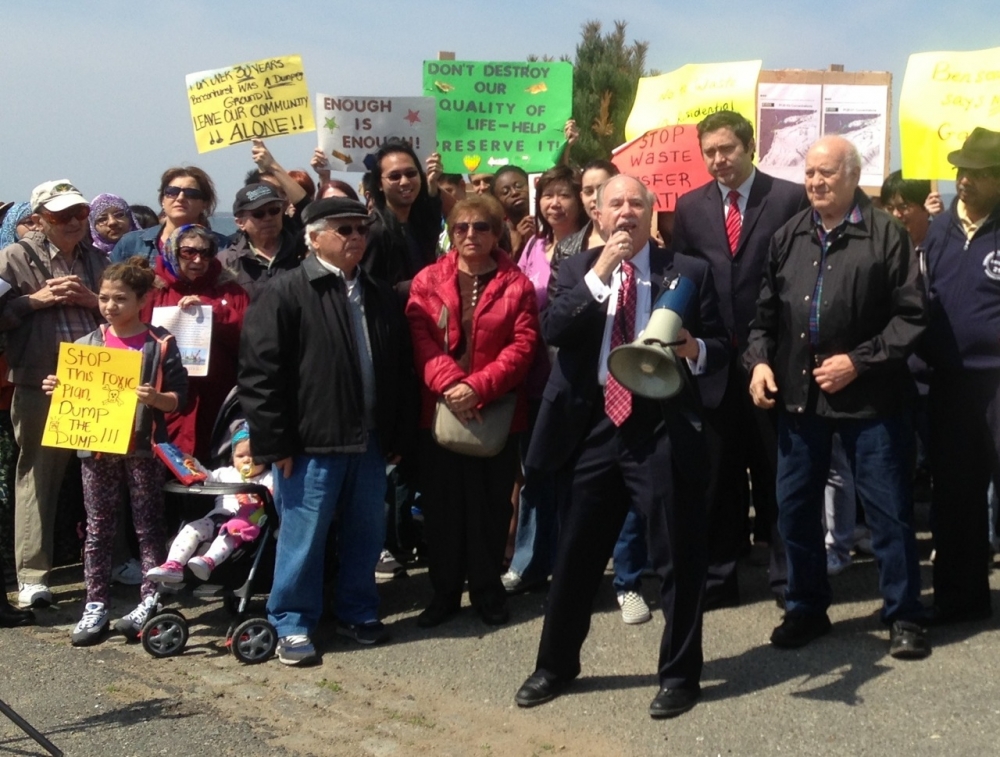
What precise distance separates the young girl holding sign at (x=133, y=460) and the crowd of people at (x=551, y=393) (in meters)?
0.01

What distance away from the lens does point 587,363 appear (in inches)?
204

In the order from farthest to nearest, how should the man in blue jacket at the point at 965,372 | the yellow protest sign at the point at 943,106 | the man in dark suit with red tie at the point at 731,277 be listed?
the yellow protest sign at the point at 943,106 → the man in dark suit with red tie at the point at 731,277 → the man in blue jacket at the point at 965,372

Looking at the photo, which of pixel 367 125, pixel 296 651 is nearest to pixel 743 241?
pixel 296 651

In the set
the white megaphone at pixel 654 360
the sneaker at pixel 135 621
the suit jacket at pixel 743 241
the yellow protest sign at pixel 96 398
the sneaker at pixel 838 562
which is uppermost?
the suit jacket at pixel 743 241

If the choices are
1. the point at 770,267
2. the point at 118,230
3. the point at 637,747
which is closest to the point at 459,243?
the point at 770,267

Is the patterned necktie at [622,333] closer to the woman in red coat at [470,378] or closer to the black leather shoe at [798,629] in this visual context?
the woman in red coat at [470,378]

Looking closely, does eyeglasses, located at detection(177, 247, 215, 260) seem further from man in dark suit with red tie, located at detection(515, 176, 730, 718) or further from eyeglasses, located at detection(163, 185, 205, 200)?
man in dark suit with red tie, located at detection(515, 176, 730, 718)

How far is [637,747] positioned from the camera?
481 cm

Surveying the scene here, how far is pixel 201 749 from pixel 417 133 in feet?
15.5

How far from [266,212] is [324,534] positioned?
6.60 ft

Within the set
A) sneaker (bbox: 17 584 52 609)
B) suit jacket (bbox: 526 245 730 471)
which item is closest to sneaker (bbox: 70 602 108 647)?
sneaker (bbox: 17 584 52 609)

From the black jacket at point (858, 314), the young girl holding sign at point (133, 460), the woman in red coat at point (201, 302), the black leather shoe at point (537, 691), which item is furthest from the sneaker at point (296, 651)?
the black jacket at point (858, 314)

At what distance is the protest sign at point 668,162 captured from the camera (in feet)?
24.8

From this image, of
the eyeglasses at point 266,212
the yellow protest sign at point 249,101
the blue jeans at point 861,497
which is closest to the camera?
the blue jeans at point 861,497
